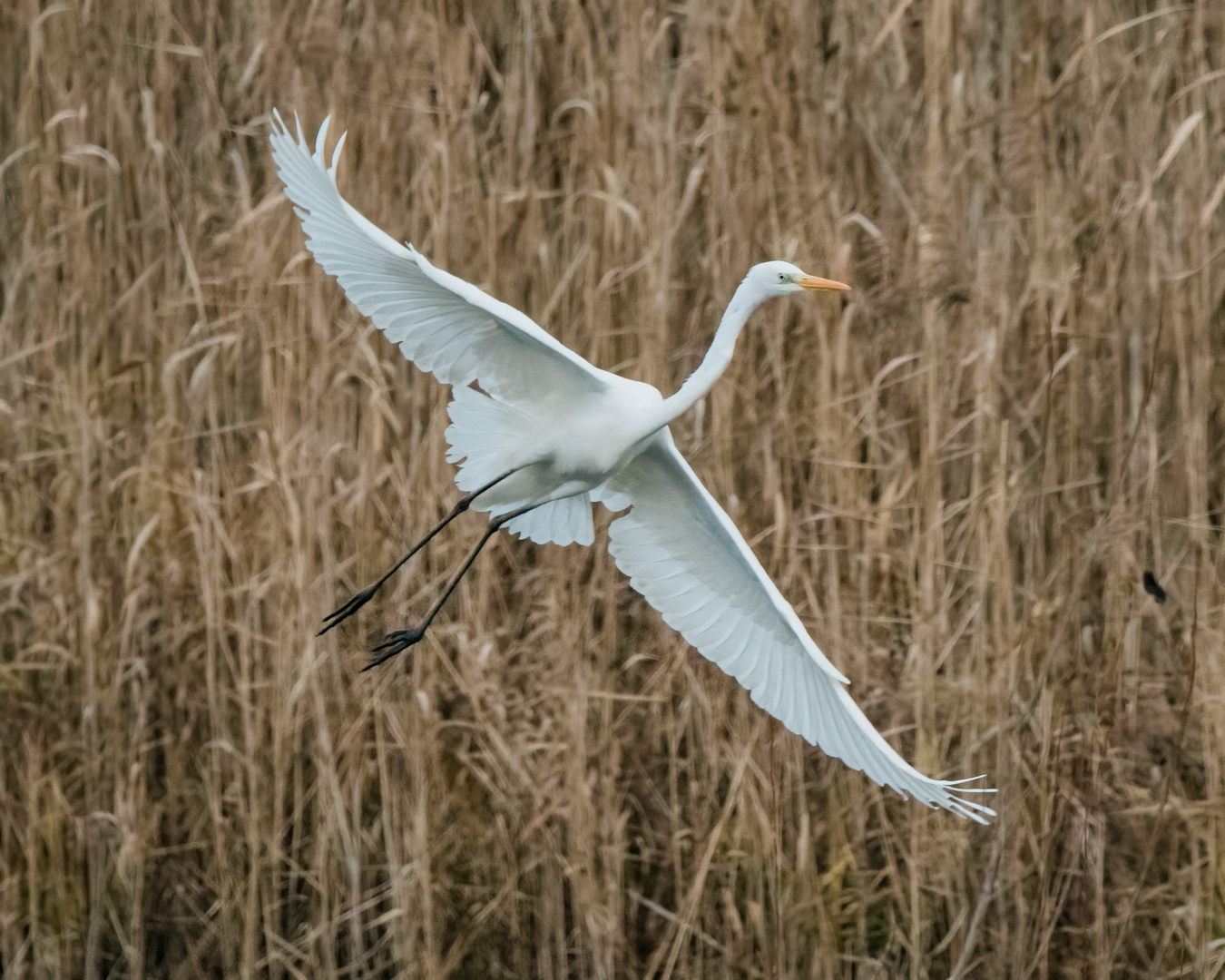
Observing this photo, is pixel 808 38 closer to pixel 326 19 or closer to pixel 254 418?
pixel 326 19

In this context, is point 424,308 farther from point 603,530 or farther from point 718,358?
point 603,530

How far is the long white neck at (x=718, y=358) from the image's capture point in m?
3.07

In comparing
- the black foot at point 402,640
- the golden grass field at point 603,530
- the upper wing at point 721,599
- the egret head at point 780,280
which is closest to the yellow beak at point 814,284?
the egret head at point 780,280

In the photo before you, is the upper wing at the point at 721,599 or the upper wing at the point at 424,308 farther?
the upper wing at the point at 721,599

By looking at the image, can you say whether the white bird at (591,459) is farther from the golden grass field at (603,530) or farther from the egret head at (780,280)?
the golden grass field at (603,530)

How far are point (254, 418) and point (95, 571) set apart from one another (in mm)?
493

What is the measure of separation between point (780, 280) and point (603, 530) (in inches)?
42.8

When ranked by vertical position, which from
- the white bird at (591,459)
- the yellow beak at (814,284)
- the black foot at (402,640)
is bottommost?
the black foot at (402,640)

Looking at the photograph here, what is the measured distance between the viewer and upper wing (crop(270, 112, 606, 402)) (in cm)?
307

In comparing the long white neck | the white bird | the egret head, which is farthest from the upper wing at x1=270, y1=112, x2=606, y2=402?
the egret head

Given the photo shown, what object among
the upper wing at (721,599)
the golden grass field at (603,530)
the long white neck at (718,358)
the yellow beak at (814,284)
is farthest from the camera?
the golden grass field at (603,530)

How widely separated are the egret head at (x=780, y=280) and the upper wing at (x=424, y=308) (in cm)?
35

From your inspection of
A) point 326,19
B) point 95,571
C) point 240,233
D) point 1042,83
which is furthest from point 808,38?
point 95,571

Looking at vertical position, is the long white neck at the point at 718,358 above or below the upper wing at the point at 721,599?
above
